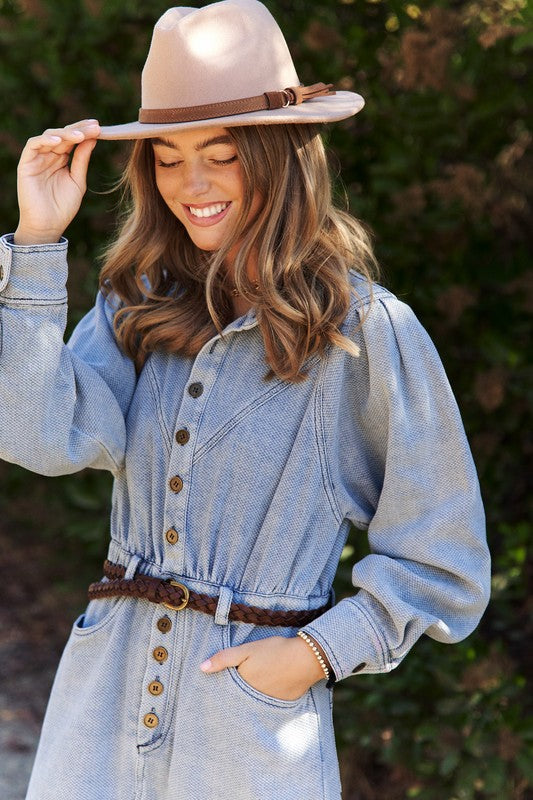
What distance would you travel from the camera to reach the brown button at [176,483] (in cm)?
208

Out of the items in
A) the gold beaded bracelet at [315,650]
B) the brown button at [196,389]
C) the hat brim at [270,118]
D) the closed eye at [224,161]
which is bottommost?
the gold beaded bracelet at [315,650]

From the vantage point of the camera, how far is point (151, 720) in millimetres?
2047

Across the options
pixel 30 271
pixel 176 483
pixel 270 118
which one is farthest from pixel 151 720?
pixel 270 118

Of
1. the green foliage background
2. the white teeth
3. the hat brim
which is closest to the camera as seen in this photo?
the hat brim

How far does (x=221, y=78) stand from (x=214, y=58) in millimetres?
39

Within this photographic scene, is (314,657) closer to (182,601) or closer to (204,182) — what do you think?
(182,601)

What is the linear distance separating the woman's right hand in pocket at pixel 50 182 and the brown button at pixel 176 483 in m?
0.49

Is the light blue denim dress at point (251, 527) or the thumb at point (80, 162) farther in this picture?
the thumb at point (80, 162)

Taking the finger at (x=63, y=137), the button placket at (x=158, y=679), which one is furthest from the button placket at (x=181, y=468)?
the finger at (x=63, y=137)

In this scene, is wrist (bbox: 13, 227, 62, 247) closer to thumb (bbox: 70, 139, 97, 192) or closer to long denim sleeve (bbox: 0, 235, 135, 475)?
long denim sleeve (bbox: 0, 235, 135, 475)

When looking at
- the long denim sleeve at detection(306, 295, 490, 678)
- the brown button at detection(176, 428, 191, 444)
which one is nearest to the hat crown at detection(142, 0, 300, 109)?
the long denim sleeve at detection(306, 295, 490, 678)

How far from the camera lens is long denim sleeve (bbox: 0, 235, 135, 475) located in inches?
79.8

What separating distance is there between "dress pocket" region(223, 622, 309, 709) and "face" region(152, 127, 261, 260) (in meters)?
0.70

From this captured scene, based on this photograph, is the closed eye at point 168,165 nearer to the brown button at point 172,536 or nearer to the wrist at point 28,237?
the wrist at point 28,237
